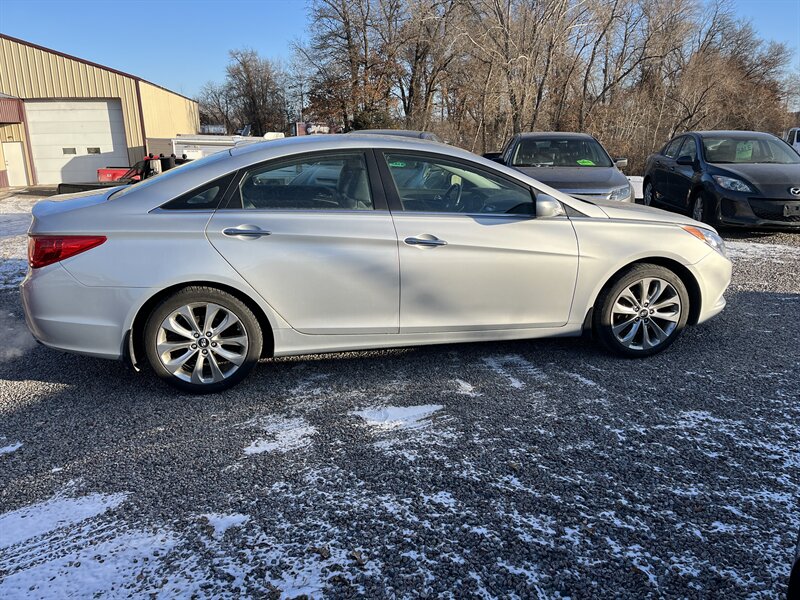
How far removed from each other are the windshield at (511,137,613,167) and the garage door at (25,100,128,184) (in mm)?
19666

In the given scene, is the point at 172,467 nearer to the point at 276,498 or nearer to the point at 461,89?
the point at 276,498

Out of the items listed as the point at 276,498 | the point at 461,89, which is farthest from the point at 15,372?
the point at 461,89

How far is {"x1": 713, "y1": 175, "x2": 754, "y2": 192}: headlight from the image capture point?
8.88 meters

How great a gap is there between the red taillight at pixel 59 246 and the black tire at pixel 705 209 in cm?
870

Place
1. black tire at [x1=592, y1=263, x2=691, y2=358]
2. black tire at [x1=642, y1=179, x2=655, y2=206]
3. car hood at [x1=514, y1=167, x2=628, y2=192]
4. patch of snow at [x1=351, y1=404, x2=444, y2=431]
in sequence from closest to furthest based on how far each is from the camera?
patch of snow at [x1=351, y1=404, x2=444, y2=431] → black tire at [x1=592, y1=263, x2=691, y2=358] → car hood at [x1=514, y1=167, x2=628, y2=192] → black tire at [x1=642, y1=179, x2=655, y2=206]

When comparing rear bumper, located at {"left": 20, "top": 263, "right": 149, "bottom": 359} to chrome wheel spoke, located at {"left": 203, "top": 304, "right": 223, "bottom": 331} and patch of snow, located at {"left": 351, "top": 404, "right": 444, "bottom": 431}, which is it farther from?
patch of snow, located at {"left": 351, "top": 404, "right": 444, "bottom": 431}

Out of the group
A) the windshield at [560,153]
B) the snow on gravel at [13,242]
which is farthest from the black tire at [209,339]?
the windshield at [560,153]

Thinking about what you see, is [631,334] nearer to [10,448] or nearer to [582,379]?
[582,379]

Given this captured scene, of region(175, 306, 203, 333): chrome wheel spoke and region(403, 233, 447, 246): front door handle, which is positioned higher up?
region(403, 233, 447, 246): front door handle

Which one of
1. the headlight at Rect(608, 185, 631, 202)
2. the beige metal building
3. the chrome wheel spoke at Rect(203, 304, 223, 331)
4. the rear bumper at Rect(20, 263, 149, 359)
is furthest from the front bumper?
the beige metal building

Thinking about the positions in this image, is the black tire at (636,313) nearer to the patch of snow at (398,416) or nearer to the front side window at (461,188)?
the front side window at (461,188)

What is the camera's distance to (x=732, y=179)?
904 centimetres

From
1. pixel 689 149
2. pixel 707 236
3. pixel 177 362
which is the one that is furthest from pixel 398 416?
pixel 689 149

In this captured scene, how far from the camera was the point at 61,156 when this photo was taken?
24344 millimetres
